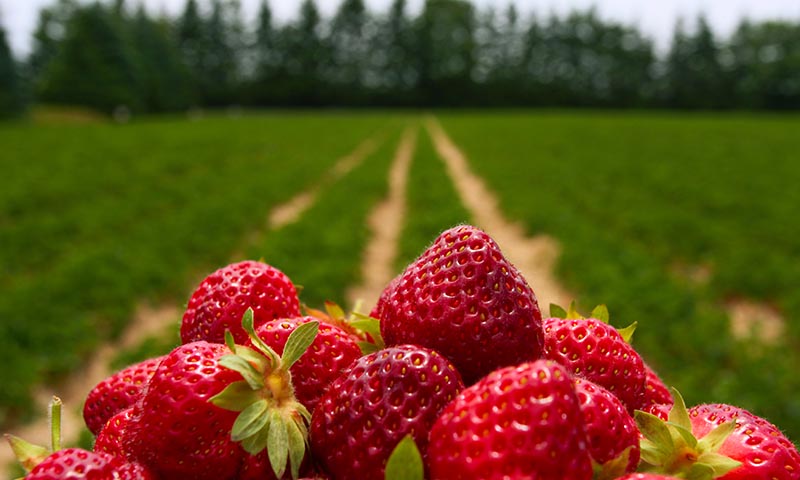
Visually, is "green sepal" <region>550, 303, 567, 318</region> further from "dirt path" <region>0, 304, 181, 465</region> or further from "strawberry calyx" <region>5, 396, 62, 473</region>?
"dirt path" <region>0, 304, 181, 465</region>

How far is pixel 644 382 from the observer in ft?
4.45

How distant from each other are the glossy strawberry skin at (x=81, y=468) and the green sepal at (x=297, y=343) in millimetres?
284

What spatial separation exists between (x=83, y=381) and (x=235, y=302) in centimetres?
463

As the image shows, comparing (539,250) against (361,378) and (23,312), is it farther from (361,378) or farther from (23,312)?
(361,378)

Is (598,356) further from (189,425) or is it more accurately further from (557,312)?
(189,425)

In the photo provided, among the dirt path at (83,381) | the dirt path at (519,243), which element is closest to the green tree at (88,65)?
the dirt path at (519,243)

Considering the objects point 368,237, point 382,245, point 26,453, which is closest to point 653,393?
point 26,453

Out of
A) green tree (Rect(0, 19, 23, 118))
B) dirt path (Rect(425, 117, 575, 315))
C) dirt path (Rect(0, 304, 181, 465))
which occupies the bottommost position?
dirt path (Rect(425, 117, 575, 315))

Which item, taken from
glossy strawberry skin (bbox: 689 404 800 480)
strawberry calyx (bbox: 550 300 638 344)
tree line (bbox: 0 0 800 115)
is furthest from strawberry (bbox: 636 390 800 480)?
tree line (bbox: 0 0 800 115)

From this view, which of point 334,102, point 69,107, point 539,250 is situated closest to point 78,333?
point 539,250

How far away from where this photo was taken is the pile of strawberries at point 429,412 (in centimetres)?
91

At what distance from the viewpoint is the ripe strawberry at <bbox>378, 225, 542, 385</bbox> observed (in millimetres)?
1128

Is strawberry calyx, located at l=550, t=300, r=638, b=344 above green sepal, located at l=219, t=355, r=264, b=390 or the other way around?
the other way around

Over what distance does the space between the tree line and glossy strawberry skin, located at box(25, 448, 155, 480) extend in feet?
216
